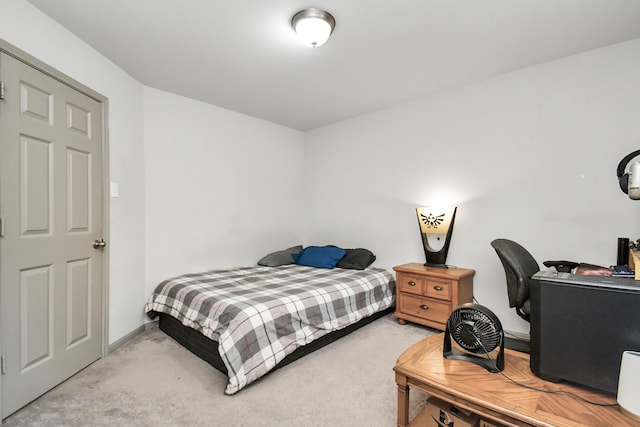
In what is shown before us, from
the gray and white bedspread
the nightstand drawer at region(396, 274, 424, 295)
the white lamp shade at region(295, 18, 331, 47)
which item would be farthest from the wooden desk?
the white lamp shade at region(295, 18, 331, 47)

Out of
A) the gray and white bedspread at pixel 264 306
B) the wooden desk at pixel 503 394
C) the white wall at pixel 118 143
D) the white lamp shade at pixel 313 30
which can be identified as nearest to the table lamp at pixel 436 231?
the gray and white bedspread at pixel 264 306

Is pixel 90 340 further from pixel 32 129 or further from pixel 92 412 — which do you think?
pixel 32 129

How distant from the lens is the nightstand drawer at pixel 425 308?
2831 millimetres

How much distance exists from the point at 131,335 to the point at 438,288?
2886mm

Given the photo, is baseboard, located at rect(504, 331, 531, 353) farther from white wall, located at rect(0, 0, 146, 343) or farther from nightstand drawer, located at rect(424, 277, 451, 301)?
white wall, located at rect(0, 0, 146, 343)

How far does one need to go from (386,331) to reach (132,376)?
2129 millimetres

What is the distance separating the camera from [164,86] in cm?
307

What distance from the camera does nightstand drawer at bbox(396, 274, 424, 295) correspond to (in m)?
3.00

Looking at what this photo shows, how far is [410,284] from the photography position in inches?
121

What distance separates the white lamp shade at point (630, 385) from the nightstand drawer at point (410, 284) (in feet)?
6.40

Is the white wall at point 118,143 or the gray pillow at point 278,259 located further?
the gray pillow at point 278,259

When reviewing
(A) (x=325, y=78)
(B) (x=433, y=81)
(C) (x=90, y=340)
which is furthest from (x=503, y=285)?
(C) (x=90, y=340)

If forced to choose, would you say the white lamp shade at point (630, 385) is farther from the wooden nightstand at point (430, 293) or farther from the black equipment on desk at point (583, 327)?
the wooden nightstand at point (430, 293)

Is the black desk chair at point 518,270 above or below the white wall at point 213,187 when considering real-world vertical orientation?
below
